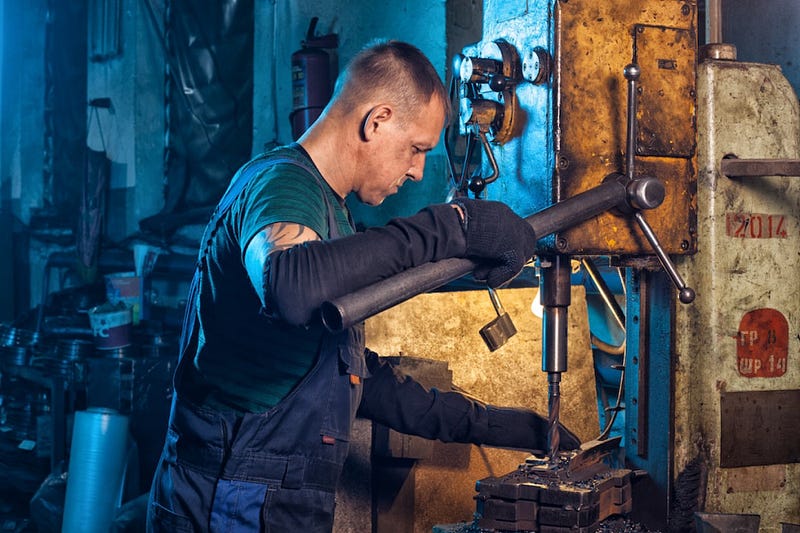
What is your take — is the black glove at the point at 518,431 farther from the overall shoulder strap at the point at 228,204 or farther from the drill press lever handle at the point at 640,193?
the overall shoulder strap at the point at 228,204

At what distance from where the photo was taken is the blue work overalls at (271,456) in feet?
4.37

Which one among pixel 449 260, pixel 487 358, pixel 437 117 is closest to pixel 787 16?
pixel 487 358

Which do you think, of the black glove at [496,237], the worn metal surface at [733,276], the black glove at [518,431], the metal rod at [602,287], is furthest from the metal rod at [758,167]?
the black glove at [518,431]

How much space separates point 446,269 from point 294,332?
11.5 inches

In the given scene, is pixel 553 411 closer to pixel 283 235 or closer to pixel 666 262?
pixel 666 262

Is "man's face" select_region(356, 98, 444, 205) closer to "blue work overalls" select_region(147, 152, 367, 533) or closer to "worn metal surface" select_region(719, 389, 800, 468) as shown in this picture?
"blue work overalls" select_region(147, 152, 367, 533)

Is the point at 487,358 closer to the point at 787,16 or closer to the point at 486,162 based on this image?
the point at 486,162

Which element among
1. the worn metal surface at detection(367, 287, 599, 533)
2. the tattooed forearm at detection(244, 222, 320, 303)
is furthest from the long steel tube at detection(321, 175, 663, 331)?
the worn metal surface at detection(367, 287, 599, 533)

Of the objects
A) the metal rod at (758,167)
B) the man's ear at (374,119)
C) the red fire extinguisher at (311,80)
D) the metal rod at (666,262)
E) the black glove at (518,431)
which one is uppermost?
the red fire extinguisher at (311,80)

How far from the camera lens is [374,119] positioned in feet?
4.54

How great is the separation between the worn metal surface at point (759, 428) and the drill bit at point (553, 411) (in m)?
0.27

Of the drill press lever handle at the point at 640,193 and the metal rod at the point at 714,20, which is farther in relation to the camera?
the metal rod at the point at 714,20

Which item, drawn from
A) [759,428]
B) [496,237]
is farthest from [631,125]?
[759,428]

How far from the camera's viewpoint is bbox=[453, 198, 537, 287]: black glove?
1.19m
